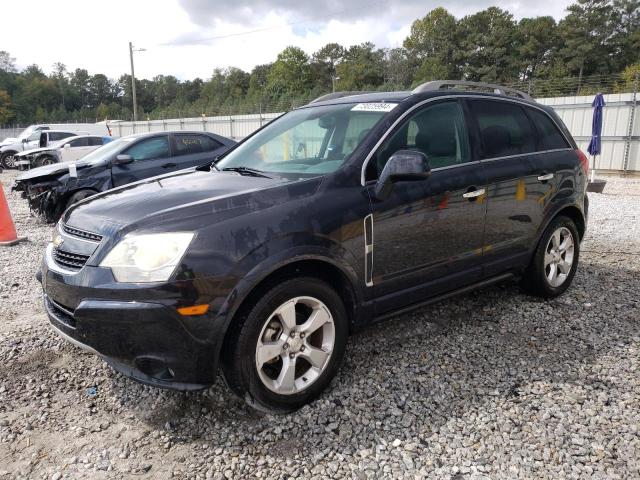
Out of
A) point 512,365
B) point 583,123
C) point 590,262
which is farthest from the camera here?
point 583,123

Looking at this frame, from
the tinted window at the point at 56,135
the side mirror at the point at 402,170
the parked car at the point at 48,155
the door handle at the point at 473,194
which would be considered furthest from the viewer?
the tinted window at the point at 56,135

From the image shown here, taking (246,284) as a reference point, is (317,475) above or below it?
below

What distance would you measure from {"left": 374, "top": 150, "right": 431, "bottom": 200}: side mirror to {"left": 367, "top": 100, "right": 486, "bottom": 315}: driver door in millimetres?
79

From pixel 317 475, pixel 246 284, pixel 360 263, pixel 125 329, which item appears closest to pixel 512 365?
pixel 360 263

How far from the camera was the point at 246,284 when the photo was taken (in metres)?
2.37

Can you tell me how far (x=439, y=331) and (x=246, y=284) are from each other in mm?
1937

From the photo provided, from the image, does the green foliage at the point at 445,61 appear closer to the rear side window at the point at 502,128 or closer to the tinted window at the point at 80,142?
the tinted window at the point at 80,142

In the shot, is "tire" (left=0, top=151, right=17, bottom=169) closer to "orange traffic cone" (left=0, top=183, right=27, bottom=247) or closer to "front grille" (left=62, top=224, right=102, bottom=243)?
"orange traffic cone" (left=0, top=183, right=27, bottom=247)

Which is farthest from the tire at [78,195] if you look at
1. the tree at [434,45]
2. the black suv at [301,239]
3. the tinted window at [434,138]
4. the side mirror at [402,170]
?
the tree at [434,45]

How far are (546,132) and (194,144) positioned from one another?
237 inches

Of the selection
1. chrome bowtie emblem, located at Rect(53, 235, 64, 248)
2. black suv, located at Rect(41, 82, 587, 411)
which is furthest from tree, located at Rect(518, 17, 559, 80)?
chrome bowtie emblem, located at Rect(53, 235, 64, 248)

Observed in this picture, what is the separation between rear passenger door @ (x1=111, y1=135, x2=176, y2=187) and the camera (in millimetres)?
7953

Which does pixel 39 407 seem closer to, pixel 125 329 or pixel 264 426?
pixel 125 329

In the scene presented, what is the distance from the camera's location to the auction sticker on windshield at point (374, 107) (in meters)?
3.22
